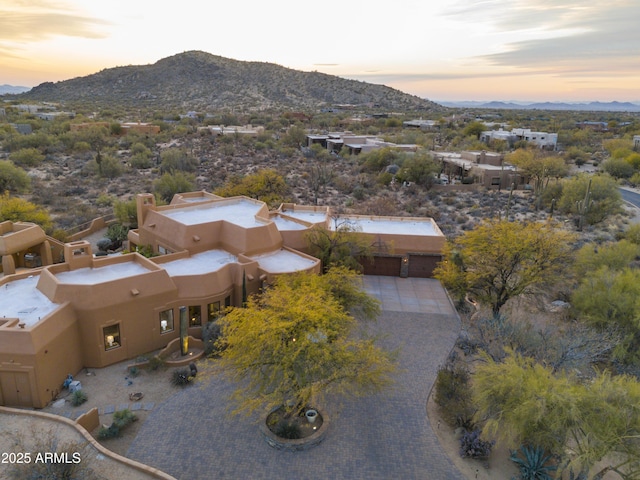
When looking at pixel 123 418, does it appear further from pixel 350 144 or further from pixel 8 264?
pixel 350 144

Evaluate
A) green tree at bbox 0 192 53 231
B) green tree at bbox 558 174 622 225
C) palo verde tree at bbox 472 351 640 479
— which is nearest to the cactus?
green tree at bbox 558 174 622 225

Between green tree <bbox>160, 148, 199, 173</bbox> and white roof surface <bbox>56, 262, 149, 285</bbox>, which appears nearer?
white roof surface <bbox>56, 262, 149, 285</bbox>

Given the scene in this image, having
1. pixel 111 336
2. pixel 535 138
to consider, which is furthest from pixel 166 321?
pixel 535 138

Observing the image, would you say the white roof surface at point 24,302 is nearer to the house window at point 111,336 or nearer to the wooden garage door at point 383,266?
the house window at point 111,336

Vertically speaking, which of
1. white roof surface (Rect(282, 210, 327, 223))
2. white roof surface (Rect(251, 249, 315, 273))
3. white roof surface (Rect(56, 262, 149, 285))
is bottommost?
white roof surface (Rect(251, 249, 315, 273))

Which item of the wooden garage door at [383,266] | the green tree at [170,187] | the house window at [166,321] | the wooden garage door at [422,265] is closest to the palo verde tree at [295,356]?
the house window at [166,321]

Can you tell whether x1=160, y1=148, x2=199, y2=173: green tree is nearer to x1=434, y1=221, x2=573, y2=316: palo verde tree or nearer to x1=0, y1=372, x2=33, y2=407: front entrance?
x1=434, y1=221, x2=573, y2=316: palo verde tree
